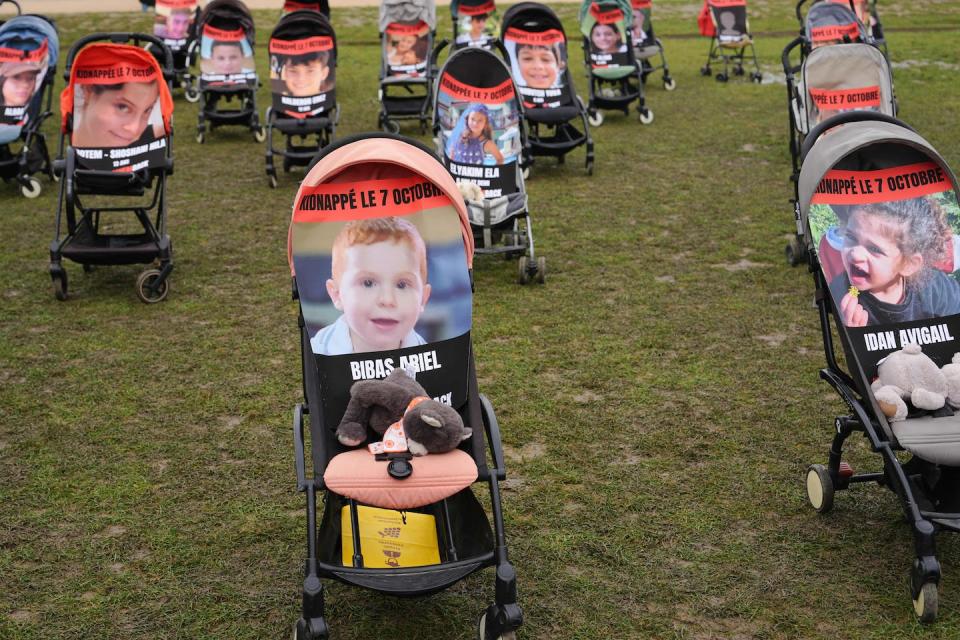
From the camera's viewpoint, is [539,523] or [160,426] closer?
[539,523]

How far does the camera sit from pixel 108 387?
5672mm

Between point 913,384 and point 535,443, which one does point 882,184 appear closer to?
point 913,384

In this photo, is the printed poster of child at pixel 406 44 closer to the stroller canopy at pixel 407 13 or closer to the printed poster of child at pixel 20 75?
the stroller canopy at pixel 407 13

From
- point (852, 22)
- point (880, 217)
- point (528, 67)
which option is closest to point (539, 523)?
point (880, 217)

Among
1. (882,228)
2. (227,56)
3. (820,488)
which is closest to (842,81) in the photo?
(882,228)

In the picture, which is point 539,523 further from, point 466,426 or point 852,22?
point 852,22

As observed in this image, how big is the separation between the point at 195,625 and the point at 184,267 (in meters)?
4.33

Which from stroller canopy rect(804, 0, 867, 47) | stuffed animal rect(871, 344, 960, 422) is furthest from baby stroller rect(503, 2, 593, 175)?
stuffed animal rect(871, 344, 960, 422)

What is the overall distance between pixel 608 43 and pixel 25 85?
6082 millimetres

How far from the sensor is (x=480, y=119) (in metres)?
7.91

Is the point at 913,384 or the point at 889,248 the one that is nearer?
the point at 913,384

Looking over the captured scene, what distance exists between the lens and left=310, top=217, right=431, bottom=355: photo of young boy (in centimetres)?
415

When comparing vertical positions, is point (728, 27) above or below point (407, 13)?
below

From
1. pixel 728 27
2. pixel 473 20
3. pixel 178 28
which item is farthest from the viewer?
pixel 728 27
